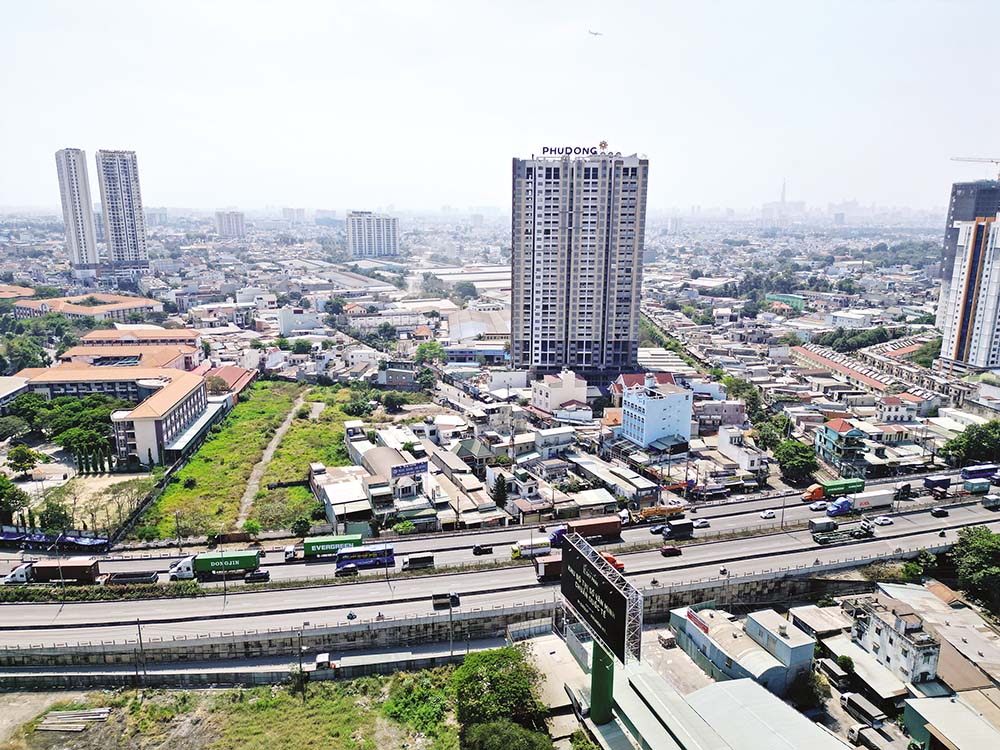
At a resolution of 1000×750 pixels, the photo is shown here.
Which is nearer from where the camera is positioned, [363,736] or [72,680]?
[363,736]

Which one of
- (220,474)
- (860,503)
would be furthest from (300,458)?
(860,503)

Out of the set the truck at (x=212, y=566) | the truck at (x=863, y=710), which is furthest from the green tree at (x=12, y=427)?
the truck at (x=863, y=710)

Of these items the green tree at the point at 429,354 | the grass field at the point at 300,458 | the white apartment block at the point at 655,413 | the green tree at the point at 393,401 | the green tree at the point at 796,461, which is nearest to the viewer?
the grass field at the point at 300,458

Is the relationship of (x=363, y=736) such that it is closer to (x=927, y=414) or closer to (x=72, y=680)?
(x=72, y=680)

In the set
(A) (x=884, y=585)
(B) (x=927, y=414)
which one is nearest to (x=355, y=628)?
(A) (x=884, y=585)

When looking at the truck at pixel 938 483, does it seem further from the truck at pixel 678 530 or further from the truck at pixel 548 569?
the truck at pixel 548 569
